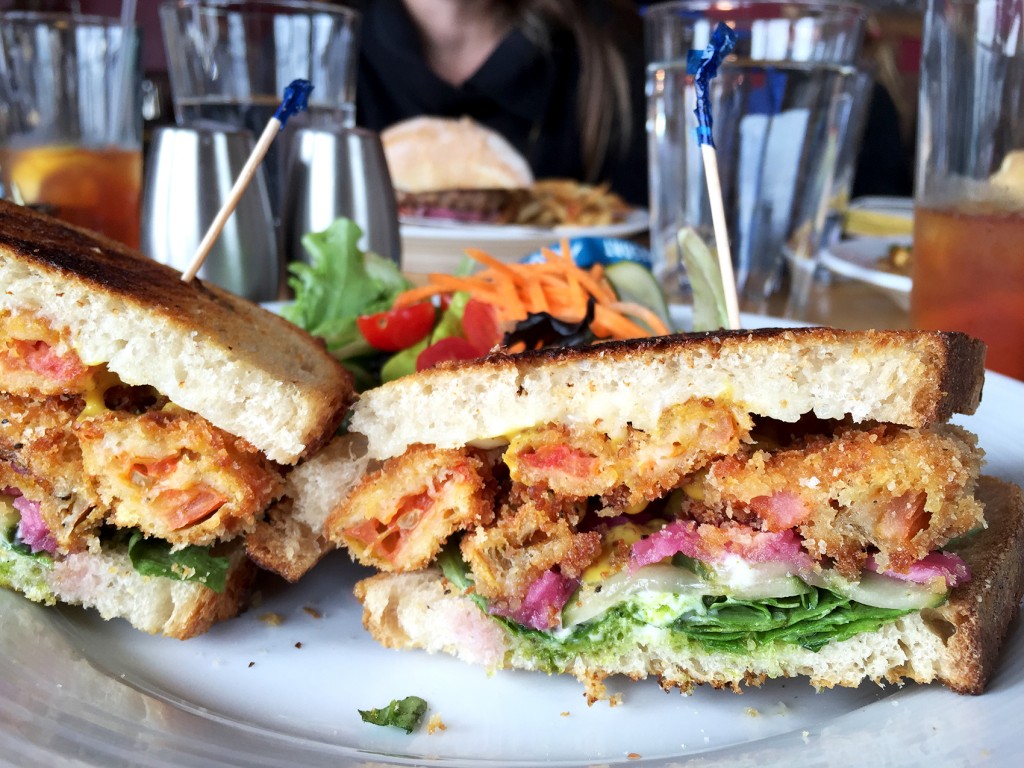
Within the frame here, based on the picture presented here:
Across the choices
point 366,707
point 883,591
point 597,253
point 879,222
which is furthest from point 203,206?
Answer: point 879,222

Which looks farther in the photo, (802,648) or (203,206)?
(203,206)

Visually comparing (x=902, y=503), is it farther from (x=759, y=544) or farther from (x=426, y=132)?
(x=426, y=132)

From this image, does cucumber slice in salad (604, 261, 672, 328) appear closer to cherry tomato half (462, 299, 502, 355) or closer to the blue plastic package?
the blue plastic package

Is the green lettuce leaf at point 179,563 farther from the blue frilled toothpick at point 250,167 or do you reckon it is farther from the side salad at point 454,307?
the side salad at point 454,307

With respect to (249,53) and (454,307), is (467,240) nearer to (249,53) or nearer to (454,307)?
(454,307)

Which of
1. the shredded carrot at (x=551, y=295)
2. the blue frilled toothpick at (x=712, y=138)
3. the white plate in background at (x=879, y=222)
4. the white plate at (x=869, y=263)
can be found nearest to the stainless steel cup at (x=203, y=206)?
the shredded carrot at (x=551, y=295)

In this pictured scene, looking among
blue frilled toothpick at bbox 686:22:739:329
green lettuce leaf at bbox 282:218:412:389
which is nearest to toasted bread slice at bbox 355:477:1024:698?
blue frilled toothpick at bbox 686:22:739:329

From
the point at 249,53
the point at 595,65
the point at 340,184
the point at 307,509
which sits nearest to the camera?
the point at 307,509
